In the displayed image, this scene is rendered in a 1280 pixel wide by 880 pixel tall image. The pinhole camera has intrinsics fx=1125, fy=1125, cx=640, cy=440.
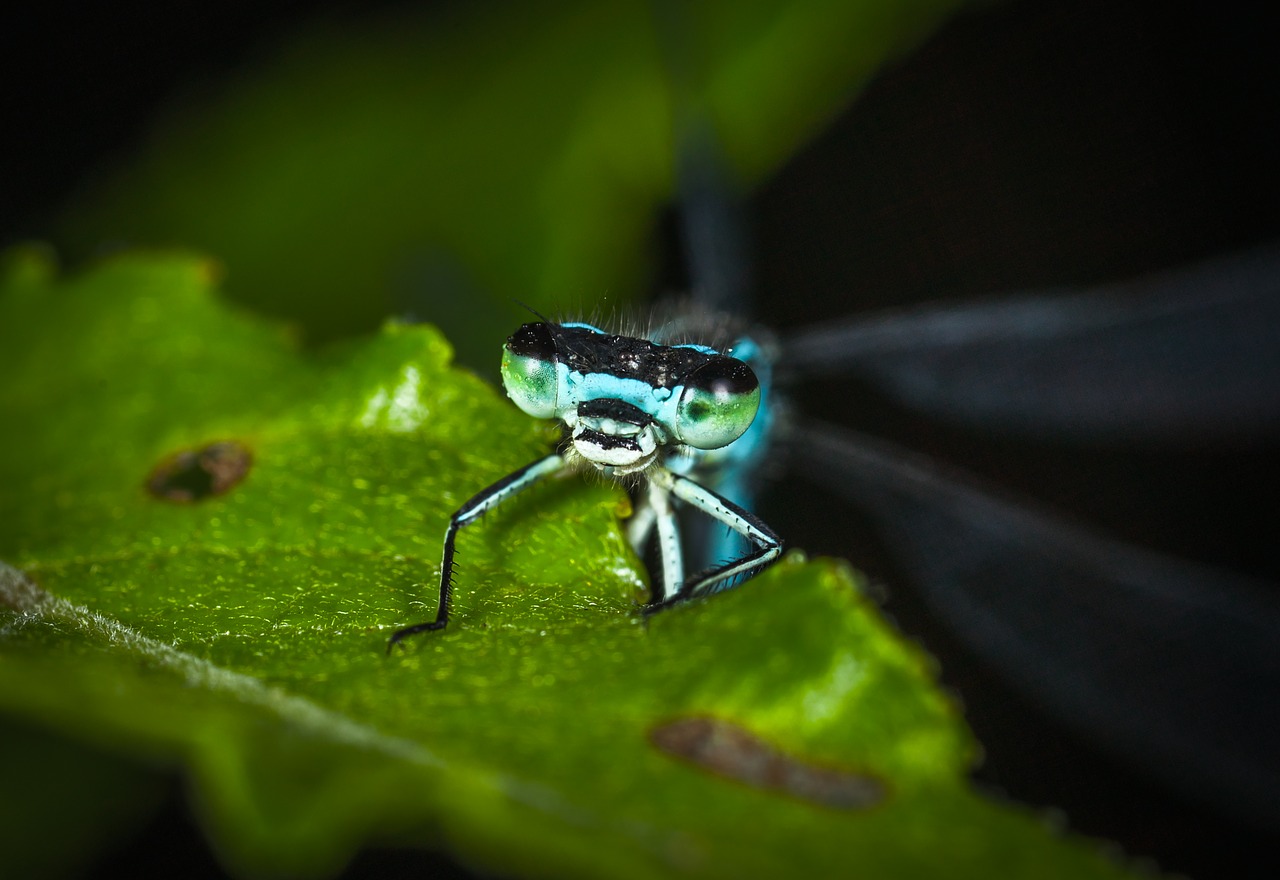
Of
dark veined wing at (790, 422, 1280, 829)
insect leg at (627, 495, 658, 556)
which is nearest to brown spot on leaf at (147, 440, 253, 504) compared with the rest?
insect leg at (627, 495, 658, 556)

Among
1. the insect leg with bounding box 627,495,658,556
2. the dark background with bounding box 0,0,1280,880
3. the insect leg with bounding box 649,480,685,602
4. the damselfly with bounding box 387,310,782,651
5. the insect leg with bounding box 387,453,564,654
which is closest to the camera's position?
the insect leg with bounding box 387,453,564,654

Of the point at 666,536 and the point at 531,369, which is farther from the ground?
the point at 531,369

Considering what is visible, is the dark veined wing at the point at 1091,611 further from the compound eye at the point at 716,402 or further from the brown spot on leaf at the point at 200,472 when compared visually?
the brown spot on leaf at the point at 200,472

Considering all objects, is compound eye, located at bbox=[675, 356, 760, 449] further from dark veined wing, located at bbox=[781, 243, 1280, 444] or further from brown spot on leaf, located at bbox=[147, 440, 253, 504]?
dark veined wing, located at bbox=[781, 243, 1280, 444]

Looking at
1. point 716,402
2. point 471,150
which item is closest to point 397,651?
point 716,402

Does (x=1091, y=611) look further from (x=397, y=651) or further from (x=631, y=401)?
→ (x=397, y=651)

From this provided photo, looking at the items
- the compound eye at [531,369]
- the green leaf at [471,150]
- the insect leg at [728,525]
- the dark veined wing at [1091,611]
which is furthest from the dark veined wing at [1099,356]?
the compound eye at [531,369]
